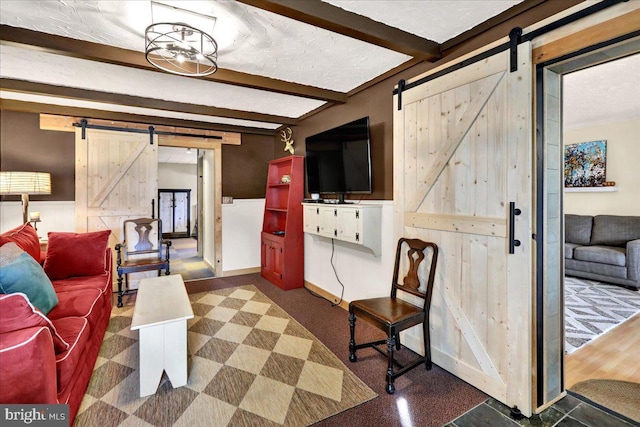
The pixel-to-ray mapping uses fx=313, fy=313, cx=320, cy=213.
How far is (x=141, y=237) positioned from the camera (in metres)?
4.21

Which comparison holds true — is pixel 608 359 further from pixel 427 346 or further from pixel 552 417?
pixel 427 346

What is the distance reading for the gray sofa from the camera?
4.18m

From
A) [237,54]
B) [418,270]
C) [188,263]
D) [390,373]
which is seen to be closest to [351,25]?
[237,54]

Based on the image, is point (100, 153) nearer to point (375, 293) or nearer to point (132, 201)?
point (132, 201)

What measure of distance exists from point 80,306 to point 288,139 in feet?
11.2

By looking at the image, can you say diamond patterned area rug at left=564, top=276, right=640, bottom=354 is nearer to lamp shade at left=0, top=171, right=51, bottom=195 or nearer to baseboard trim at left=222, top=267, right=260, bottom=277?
baseboard trim at left=222, top=267, right=260, bottom=277

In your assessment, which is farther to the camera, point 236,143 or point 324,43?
point 236,143

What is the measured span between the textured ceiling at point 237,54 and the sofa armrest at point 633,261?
1.87 metres

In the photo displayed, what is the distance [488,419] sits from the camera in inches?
71.5

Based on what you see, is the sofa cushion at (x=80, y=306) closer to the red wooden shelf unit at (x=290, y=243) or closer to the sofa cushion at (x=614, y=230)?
the red wooden shelf unit at (x=290, y=243)

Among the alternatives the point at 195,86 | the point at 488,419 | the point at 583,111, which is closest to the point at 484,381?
the point at 488,419

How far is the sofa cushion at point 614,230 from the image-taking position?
14.9 ft

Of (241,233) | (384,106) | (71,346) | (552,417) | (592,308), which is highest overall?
(384,106)

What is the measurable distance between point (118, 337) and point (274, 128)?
144 inches
